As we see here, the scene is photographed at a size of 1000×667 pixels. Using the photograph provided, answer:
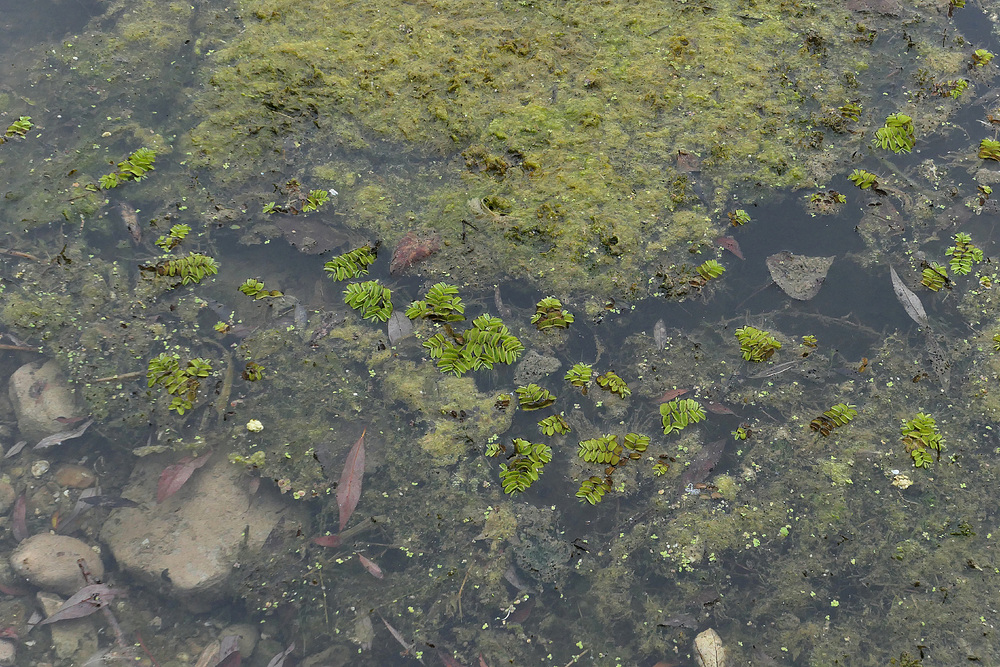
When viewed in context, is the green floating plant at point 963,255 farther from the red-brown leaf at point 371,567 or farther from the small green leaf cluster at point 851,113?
the red-brown leaf at point 371,567

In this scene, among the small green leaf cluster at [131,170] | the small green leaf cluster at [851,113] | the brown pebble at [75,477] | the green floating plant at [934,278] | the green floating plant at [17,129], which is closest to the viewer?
the brown pebble at [75,477]

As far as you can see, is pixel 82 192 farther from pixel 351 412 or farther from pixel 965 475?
pixel 965 475

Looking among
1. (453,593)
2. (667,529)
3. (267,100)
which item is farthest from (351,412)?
(267,100)

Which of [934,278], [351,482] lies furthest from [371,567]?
[934,278]

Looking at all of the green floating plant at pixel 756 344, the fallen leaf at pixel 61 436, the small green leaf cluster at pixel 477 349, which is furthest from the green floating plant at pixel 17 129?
the green floating plant at pixel 756 344


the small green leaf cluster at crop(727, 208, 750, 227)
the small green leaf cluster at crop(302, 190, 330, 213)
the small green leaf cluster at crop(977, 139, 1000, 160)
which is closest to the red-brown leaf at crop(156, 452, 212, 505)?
the small green leaf cluster at crop(302, 190, 330, 213)

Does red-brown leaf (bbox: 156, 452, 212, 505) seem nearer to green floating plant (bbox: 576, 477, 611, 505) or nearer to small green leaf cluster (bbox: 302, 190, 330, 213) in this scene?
small green leaf cluster (bbox: 302, 190, 330, 213)
